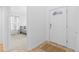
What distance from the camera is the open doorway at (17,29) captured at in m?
1.06

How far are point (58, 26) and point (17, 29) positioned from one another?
48cm

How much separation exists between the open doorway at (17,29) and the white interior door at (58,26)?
1.05ft

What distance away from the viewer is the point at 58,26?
1076 millimetres

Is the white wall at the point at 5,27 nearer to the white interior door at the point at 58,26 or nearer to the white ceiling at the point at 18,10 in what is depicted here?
the white ceiling at the point at 18,10

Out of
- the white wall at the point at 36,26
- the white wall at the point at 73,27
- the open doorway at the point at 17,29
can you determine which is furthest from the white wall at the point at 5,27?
the white wall at the point at 73,27

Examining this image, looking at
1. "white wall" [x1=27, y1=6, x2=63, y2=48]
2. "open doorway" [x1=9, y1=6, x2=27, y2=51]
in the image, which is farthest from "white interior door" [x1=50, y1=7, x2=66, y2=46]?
"open doorway" [x1=9, y1=6, x2=27, y2=51]

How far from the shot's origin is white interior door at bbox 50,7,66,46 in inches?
41.1

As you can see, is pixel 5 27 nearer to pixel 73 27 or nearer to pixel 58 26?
pixel 58 26

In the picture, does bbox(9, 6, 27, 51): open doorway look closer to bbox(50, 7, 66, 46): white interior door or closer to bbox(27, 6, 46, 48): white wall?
bbox(27, 6, 46, 48): white wall

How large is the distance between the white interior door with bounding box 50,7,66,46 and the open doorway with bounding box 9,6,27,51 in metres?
0.32

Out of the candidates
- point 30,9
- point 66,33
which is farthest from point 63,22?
point 30,9

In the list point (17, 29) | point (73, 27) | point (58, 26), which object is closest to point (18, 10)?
point (17, 29)

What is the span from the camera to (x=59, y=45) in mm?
1059
